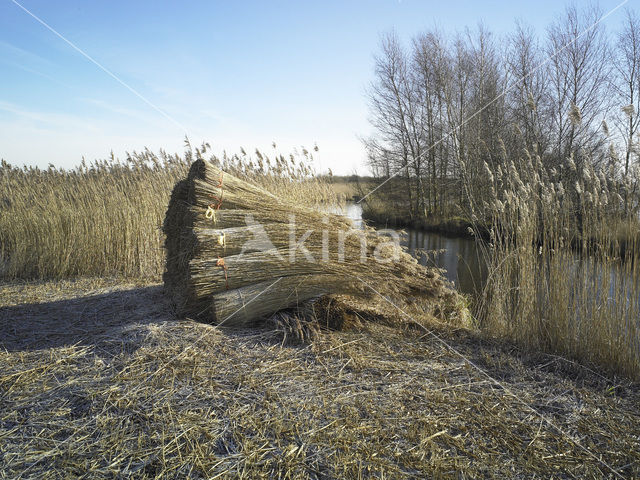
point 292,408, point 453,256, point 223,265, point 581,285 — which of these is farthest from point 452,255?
point 292,408

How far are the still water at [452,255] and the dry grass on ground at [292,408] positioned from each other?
4701mm

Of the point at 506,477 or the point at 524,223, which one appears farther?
the point at 524,223

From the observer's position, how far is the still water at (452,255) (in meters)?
8.31

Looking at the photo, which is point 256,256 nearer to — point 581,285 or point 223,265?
point 223,265

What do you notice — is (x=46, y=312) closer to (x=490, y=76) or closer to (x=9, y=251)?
(x=9, y=251)

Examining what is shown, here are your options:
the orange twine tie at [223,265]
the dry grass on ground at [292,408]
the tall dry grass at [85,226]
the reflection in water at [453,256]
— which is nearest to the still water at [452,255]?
the reflection in water at [453,256]

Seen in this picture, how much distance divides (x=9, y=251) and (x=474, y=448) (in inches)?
268

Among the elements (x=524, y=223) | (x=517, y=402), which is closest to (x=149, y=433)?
(x=517, y=402)

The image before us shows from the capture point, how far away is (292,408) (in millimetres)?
2109

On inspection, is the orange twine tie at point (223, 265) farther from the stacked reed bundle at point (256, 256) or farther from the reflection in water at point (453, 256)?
the reflection in water at point (453, 256)

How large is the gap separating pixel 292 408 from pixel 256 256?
135 cm

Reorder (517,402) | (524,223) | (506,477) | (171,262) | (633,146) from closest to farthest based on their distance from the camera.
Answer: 1. (506,477)
2. (517,402)
3. (633,146)
4. (524,223)
5. (171,262)

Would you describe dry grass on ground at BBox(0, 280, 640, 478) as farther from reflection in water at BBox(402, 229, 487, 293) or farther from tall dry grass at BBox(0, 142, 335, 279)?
reflection in water at BBox(402, 229, 487, 293)

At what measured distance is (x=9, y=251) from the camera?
5984 mm
